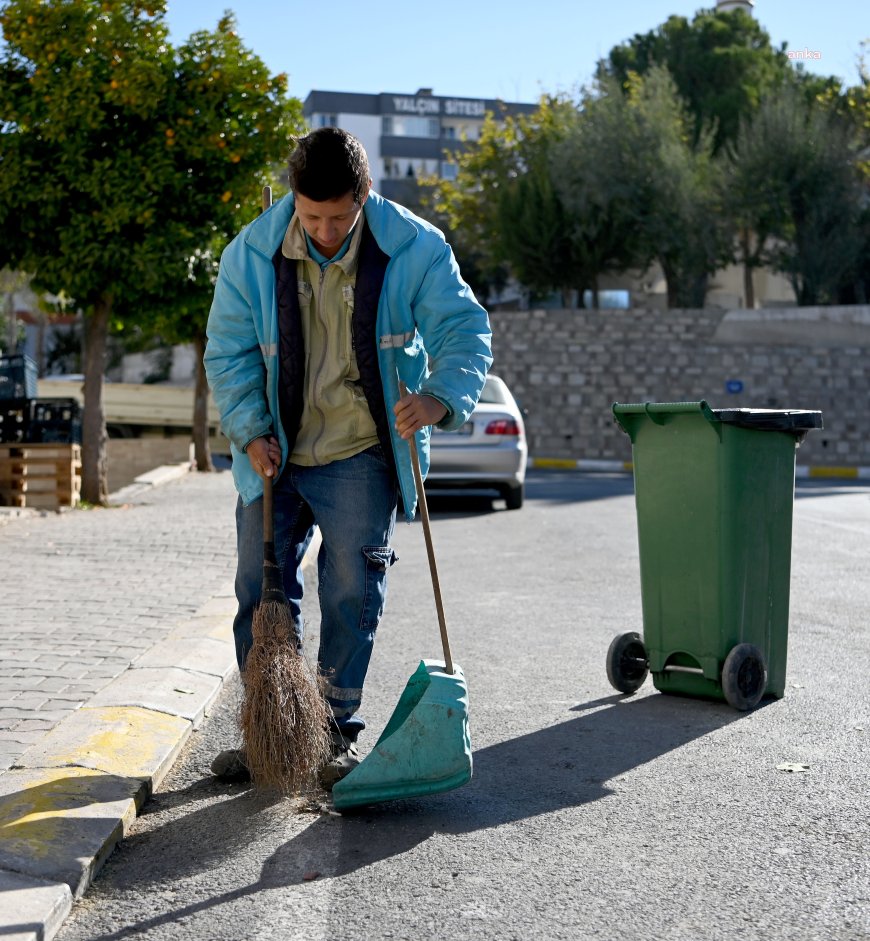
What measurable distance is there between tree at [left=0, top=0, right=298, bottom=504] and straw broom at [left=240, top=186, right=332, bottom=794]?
10.5 m

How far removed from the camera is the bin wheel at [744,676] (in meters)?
5.30

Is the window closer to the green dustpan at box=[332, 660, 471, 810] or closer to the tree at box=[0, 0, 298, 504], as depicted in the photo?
the tree at box=[0, 0, 298, 504]

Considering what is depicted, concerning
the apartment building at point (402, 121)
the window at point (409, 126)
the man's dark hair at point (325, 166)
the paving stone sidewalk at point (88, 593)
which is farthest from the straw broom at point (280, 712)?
the window at point (409, 126)

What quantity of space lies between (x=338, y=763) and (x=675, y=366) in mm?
31796

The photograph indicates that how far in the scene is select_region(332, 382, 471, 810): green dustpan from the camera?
3.86m

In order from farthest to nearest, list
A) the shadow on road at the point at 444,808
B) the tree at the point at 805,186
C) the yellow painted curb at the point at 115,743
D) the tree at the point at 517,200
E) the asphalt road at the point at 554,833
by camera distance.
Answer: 1. the tree at the point at 517,200
2. the tree at the point at 805,186
3. the yellow painted curb at the point at 115,743
4. the shadow on road at the point at 444,808
5. the asphalt road at the point at 554,833

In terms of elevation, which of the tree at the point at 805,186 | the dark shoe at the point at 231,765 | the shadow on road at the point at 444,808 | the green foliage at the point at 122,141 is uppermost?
the tree at the point at 805,186

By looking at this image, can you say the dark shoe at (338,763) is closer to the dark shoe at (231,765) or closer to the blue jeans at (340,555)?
the blue jeans at (340,555)

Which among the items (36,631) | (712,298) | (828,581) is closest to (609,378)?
(712,298)

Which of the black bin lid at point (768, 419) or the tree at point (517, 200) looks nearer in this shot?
the black bin lid at point (768, 419)

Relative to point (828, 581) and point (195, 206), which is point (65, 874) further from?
point (195, 206)

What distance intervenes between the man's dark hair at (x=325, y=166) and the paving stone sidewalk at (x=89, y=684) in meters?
1.74

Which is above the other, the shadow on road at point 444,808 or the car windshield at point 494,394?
the car windshield at point 494,394

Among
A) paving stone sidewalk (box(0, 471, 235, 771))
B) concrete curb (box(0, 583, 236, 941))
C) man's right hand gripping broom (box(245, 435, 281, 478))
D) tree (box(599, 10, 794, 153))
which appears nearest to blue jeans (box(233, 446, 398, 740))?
man's right hand gripping broom (box(245, 435, 281, 478))
